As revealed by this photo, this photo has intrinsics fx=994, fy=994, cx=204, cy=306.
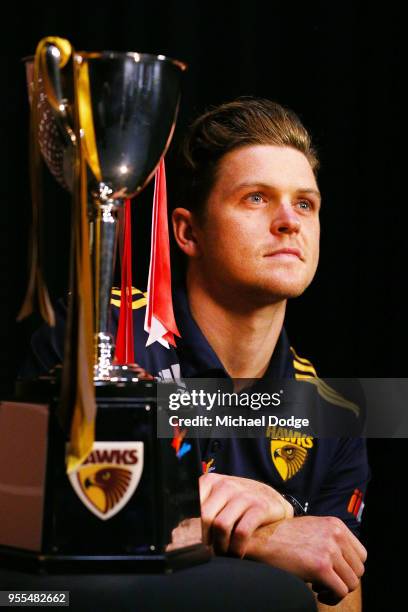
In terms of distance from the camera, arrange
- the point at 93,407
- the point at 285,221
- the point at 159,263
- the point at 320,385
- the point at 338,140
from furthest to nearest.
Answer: the point at 338,140 → the point at 320,385 → the point at 285,221 → the point at 159,263 → the point at 93,407

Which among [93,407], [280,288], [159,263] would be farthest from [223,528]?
[280,288]

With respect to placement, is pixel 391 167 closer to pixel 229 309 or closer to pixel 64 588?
pixel 229 309

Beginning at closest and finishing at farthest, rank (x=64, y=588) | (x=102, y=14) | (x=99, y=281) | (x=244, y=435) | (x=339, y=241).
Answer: (x=64, y=588) → (x=99, y=281) → (x=244, y=435) → (x=102, y=14) → (x=339, y=241)

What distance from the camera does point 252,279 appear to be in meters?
1.56

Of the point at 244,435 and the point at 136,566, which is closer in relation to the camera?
the point at 136,566

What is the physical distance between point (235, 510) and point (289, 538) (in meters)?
0.10

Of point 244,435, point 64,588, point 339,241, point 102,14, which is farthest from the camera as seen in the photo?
point 339,241

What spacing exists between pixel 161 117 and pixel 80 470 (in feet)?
0.99

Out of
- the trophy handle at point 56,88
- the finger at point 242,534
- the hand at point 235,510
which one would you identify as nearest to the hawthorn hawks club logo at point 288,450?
the hand at point 235,510

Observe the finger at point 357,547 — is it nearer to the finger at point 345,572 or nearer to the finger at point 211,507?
the finger at point 345,572

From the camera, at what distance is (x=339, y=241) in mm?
1953

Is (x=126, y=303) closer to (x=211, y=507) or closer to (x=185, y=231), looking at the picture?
(x=211, y=507)

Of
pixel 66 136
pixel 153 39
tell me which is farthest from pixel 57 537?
pixel 153 39

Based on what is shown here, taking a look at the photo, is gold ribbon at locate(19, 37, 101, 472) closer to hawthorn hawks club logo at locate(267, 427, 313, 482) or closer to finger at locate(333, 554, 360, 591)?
finger at locate(333, 554, 360, 591)
